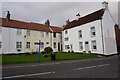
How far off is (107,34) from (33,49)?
64.2 feet

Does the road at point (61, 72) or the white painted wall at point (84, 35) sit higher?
the white painted wall at point (84, 35)

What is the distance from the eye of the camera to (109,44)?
70.6 ft

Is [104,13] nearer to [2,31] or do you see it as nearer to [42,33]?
[42,33]

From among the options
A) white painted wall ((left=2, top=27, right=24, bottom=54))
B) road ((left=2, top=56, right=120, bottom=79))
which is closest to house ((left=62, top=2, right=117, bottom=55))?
road ((left=2, top=56, right=120, bottom=79))

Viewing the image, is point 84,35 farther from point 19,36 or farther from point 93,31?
point 19,36

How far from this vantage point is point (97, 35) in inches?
854

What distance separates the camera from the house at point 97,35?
68.5 ft

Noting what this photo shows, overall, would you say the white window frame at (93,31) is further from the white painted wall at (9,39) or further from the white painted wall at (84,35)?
the white painted wall at (9,39)

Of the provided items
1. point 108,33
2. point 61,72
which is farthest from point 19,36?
point 108,33

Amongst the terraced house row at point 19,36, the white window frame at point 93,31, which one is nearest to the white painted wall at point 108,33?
the white window frame at point 93,31

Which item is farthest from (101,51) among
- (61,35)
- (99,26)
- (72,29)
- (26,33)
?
(26,33)

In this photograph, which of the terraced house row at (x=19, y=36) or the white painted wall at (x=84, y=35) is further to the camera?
the terraced house row at (x=19, y=36)

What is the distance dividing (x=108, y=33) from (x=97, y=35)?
8.90 feet

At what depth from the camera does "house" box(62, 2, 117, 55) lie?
68.5 feet
